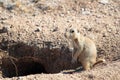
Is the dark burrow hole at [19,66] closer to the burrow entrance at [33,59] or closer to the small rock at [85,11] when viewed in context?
the burrow entrance at [33,59]

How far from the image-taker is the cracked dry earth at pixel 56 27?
21.1 ft

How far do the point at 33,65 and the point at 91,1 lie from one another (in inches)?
65.9

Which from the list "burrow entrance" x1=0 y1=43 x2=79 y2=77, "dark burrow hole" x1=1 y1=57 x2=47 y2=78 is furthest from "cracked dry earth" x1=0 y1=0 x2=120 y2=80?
"dark burrow hole" x1=1 y1=57 x2=47 y2=78

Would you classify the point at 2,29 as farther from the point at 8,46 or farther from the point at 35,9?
the point at 35,9

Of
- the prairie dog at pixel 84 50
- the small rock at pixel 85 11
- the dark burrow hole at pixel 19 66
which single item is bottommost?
the dark burrow hole at pixel 19 66

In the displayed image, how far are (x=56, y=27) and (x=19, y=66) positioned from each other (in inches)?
41.9

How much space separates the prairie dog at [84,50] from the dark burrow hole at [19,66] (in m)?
1.20

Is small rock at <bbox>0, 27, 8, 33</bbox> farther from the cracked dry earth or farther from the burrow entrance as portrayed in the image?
the burrow entrance

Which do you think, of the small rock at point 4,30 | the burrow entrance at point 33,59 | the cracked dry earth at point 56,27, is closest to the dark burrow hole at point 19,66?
the burrow entrance at point 33,59

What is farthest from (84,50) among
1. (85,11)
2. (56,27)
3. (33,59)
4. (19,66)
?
(19,66)

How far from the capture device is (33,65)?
7.35m

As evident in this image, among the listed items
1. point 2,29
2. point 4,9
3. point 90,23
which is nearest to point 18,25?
point 2,29

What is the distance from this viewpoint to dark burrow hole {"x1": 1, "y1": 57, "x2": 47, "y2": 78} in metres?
6.96

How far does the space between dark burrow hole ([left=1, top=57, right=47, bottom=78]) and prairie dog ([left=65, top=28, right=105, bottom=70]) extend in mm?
1201
